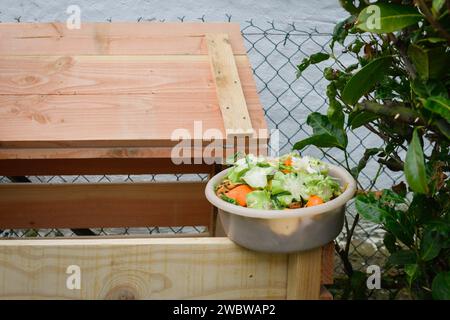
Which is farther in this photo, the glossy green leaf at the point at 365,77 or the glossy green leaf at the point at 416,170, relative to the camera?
the glossy green leaf at the point at 365,77

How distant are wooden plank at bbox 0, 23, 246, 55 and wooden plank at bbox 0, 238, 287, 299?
4.44ft

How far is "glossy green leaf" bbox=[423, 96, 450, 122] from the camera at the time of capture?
1.37 m

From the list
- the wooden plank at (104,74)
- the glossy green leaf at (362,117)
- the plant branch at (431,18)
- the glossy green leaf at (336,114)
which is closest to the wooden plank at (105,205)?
the wooden plank at (104,74)

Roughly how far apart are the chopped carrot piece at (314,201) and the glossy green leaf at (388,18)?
0.40 meters

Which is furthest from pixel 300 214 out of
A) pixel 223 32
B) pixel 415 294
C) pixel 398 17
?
pixel 223 32

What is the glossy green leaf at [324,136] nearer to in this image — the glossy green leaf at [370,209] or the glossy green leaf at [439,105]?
the glossy green leaf at [370,209]

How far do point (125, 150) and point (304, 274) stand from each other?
927mm

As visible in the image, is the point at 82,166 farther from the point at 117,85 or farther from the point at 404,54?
the point at 404,54

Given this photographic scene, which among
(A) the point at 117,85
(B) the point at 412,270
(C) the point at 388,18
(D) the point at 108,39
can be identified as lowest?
(B) the point at 412,270

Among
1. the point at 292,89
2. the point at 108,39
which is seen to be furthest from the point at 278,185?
the point at 292,89

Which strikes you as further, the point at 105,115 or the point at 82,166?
the point at 82,166

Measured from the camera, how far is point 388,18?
4.64 feet

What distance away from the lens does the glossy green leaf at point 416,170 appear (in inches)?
53.7

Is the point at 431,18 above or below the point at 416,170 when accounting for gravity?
above
